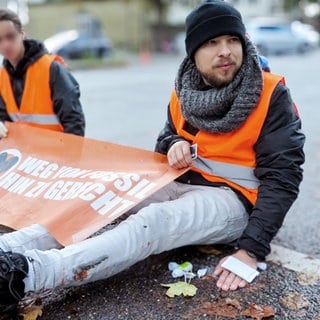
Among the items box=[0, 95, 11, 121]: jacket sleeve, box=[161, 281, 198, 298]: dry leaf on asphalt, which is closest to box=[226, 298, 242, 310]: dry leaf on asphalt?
box=[161, 281, 198, 298]: dry leaf on asphalt

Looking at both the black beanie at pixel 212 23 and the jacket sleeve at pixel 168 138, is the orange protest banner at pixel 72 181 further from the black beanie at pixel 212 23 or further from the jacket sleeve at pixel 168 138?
the black beanie at pixel 212 23

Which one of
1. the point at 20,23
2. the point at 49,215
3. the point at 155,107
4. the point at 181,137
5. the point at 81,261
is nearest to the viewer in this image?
the point at 81,261

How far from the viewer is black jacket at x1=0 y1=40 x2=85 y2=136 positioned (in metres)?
3.75

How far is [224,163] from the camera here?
2744 millimetres

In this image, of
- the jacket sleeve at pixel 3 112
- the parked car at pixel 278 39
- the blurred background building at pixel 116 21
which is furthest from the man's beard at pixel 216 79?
the blurred background building at pixel 116 21

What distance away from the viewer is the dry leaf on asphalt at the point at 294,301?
7.70 ft

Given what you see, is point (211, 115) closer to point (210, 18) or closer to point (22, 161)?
point (210, 18)

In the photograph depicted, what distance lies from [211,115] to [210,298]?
866 millimetres

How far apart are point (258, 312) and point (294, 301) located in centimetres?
21

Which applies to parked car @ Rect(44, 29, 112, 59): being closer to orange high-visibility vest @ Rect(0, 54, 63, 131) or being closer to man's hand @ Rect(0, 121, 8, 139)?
orange high-visibility vest @ Rect(0, 54, 63, 131)

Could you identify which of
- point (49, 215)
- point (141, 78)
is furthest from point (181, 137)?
point (141, 78)

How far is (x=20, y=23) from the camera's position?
376cm

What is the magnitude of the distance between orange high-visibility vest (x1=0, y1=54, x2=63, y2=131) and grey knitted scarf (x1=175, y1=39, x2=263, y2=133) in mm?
1383

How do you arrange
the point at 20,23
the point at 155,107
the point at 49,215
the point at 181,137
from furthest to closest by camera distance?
1. the point at 155,107
2. the point at 20,23
3. the point at 181,137
4. the point at 49,215
